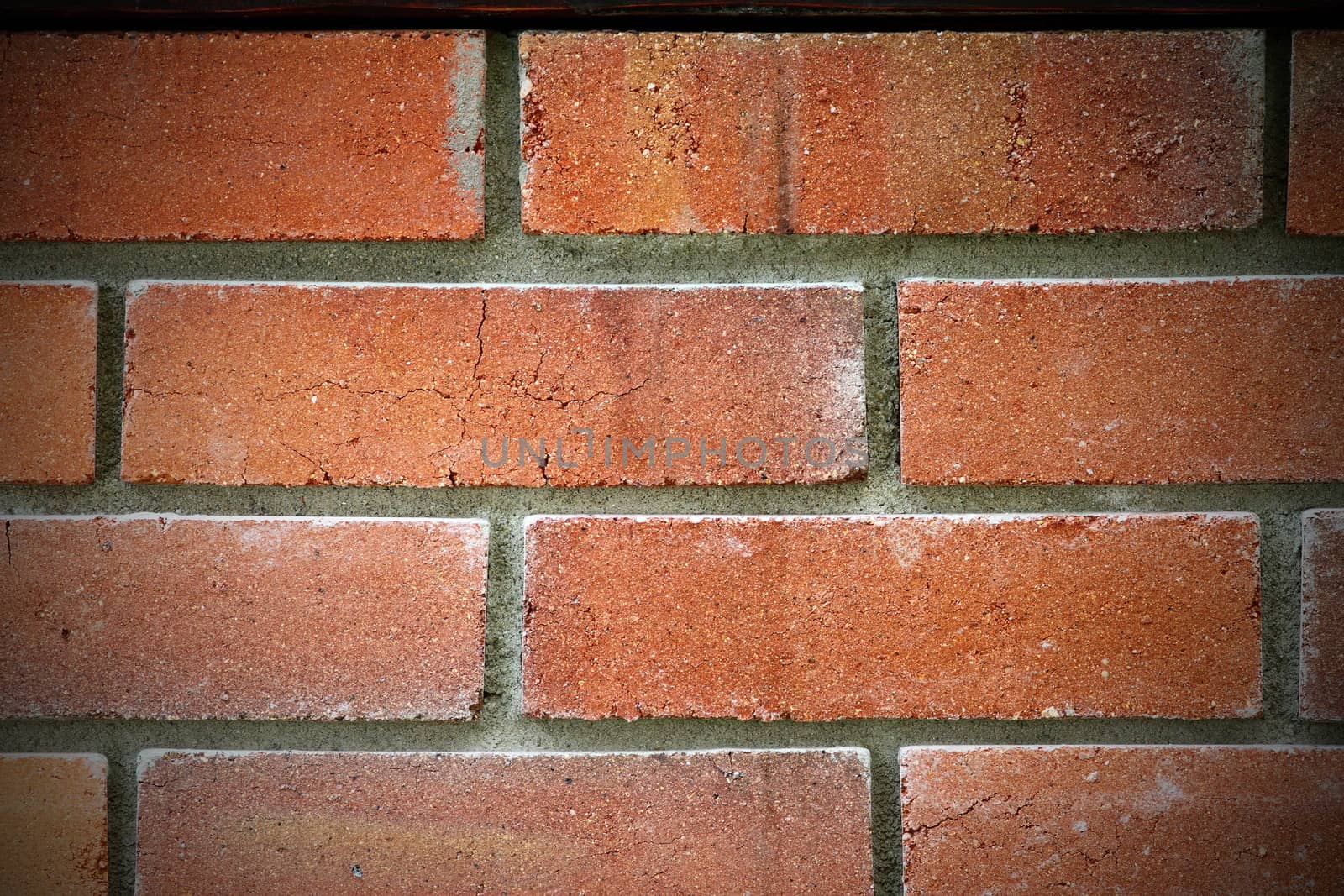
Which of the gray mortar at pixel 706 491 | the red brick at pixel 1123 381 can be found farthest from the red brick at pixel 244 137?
the red brick at pixel 1123 381

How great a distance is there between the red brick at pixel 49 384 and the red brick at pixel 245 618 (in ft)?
0.15

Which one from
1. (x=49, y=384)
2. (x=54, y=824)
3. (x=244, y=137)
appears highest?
(x=244, y=137)

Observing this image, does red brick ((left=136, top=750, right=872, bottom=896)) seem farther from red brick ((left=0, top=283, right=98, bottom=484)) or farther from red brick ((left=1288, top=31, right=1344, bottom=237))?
red brick ((left=1288, top=31, right=1344, bottom=237))

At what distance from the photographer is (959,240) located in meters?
0.58

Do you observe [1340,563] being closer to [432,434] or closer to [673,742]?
[673,742]

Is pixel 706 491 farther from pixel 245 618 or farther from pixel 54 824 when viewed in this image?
pixel 54 824

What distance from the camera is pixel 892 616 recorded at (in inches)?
22.6

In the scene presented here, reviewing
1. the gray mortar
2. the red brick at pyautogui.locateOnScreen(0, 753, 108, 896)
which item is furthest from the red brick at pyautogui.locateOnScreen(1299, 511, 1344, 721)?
the red brick at pyautogui.locateOnScreen(0, 753, 108, 896)

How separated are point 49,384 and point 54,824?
338 mm

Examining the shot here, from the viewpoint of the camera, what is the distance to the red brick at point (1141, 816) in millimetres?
579

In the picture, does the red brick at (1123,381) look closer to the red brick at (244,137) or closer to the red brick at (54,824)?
the red brick at (244,137)

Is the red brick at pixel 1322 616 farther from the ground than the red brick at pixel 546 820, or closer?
farther from the ground

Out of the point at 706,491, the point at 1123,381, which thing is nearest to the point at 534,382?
the point at 706,491

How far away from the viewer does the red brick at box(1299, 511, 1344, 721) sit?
1.88 feet
